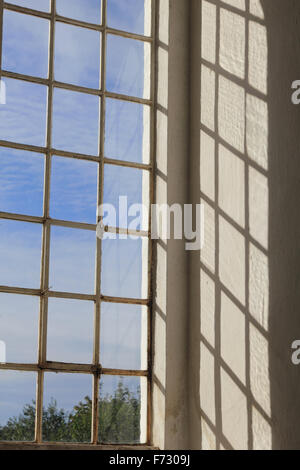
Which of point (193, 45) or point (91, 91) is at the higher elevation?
point (193, 45)

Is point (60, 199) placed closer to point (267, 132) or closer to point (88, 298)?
point (88, 298)

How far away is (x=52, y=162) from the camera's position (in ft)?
8.18

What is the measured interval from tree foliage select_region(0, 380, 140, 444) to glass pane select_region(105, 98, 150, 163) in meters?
0.80

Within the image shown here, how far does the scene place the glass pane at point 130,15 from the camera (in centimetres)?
271

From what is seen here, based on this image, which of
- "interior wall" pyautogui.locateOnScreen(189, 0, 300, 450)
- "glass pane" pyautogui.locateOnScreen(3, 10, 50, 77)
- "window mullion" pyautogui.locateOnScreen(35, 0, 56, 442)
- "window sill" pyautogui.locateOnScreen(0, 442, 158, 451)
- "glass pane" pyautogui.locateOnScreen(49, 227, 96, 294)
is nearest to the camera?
"interior wall" pyautogui.locateOnScreen(189, 0, 300, 450)

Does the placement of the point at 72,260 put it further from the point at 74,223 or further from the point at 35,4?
the point at 35,4

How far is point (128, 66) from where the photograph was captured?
270 centimetres

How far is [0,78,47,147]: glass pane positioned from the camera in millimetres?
2467

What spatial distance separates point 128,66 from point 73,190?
54 cm

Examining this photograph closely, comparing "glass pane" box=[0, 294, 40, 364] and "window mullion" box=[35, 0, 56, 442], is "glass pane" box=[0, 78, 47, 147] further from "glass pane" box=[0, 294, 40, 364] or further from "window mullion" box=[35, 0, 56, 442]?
"glass pane" box=[0, 294, 40, 364]

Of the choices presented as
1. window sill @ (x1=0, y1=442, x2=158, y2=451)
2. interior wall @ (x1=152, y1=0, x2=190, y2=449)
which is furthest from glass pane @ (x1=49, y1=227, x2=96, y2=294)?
window sill @ (x1=0, y1=442, x2=158, y2=451)

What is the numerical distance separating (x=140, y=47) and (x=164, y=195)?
1.99ft

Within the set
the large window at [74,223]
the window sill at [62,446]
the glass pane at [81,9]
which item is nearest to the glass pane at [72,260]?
the large window at [74,223]

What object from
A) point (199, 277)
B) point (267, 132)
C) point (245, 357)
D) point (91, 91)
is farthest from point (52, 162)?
point (245, 357)
